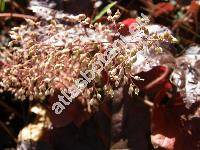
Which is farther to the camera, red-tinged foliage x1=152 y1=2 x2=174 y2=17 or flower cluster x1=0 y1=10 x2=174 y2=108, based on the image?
red-tinged foliage x1=152 y1=2 x2=174 y2=17

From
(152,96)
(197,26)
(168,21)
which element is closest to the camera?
(152,96)

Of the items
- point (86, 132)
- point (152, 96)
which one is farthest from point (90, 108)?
point (152, 96)

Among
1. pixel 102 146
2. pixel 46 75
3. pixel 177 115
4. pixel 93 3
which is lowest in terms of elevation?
pixel 102 146

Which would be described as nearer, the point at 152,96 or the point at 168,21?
the point at 152,96

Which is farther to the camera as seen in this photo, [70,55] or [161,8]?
[161,8]

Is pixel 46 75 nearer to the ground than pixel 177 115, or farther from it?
farther from it

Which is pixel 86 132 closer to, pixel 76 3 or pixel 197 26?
pixel 76 3

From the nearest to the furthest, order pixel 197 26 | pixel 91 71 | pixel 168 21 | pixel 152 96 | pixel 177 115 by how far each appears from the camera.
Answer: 1. pixel 91 71
2. pixel 177 115
3. pixel 152 96
4. pixel 197 26
5. pixel 168 21

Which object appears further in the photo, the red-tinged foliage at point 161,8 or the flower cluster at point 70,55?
the red-tinged foliage at point 161,8
